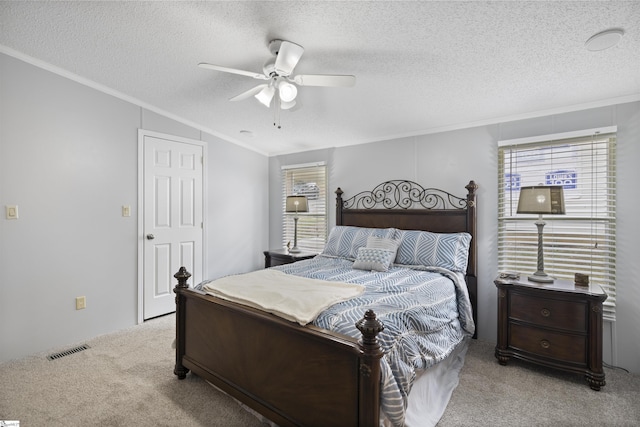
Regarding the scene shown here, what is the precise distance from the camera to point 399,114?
11.2 ft

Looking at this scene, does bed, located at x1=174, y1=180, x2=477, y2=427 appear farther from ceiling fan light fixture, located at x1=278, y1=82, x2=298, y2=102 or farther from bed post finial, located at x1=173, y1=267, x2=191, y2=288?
ceiling fan light fixture, located at x1=278, y1=82, x2=298, y2=102

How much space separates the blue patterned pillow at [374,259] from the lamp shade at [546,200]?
1251 millimetres

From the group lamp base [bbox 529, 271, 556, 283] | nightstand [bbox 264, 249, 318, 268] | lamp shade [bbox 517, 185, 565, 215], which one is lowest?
nightstand [bbox 264, 249, 318, 268]

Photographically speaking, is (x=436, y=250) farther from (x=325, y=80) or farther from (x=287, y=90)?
(x=287, y=90)

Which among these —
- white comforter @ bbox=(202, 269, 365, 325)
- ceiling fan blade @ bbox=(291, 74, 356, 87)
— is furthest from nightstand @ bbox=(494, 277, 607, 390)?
ceiling fan blade @ bbox=(291, 74, 356, 87)

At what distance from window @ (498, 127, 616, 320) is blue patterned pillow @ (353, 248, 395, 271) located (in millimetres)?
1161

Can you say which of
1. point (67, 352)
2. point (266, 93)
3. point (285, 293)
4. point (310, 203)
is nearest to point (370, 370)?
point (285, 293)

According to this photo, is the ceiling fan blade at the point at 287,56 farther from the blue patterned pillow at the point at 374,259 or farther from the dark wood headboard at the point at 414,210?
the dark wood headboard at the point at 414,210

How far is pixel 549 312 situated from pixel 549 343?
0.25m

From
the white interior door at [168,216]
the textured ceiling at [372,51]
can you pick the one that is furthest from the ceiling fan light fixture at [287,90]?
the white interior door at [168,216]

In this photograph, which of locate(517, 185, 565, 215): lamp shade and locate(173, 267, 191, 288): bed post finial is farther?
locate(517, 185, 565, 215): lamp shade

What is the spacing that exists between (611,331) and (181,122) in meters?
4.97

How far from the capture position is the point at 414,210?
374cm

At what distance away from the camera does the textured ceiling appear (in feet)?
6.39
